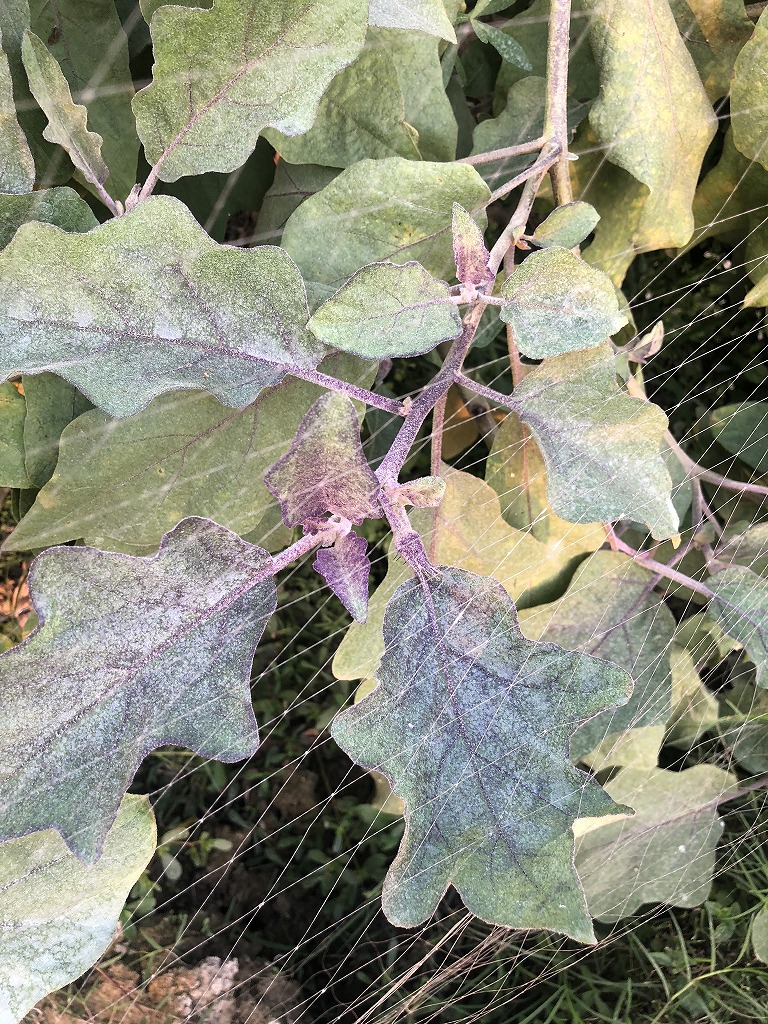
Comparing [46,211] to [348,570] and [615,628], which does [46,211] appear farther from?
[615,628]

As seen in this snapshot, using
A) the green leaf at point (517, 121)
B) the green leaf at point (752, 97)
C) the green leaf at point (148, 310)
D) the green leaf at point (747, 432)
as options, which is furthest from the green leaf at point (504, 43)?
the green leaf at point (747, 432)

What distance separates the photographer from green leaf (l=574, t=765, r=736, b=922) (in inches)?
29.6

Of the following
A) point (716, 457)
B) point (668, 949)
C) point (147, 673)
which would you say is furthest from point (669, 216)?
point (668, 949)

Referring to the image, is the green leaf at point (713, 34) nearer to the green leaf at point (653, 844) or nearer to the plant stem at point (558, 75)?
the plant stem at point (558, 75)

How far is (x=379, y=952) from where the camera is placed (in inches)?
33.5

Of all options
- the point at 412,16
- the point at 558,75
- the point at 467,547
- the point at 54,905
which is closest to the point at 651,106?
the point at 558,75

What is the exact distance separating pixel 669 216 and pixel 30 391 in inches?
15.2

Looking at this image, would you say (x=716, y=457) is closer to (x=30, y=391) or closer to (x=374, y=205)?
(x=374, y=205)

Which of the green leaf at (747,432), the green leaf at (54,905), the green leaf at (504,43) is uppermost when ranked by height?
the green leaf at (504,43)

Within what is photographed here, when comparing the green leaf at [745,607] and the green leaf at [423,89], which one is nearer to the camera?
the green leaf at [423,89]

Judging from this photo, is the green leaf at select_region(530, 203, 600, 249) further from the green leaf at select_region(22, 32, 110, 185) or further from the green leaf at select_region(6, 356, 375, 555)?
the green leaf at select_region(22, 32, 110, 185)

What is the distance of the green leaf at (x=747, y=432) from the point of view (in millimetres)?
753

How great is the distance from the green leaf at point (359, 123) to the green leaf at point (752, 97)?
7.6 inches

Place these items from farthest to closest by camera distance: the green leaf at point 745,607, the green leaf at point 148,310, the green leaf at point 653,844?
1. the green leaf at point 653,844
2. the green leaf at point 745,607
3. the green leaf at point 148,310
